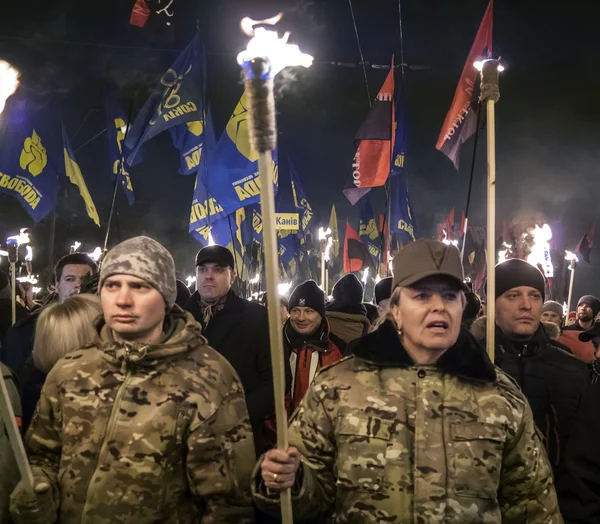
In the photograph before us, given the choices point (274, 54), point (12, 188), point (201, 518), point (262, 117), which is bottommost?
point (201, 518)

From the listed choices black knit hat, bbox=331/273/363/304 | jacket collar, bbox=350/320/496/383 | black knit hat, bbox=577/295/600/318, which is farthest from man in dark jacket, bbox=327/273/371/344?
black knit hat, bbox=577/295/600/318

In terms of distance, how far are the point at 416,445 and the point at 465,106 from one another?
647 centimetres

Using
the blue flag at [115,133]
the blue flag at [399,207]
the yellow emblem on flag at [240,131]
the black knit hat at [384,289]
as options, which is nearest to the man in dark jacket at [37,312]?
the black knit hat at [384,289]

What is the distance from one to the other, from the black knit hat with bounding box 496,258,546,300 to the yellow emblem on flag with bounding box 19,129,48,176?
9593 millimetres

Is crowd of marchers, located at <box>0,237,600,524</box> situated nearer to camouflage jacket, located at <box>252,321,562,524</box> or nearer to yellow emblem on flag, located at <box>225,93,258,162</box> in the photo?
camouflage jacket, located at <box>252,321,562,524</box>

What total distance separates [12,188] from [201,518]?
9.96 meters

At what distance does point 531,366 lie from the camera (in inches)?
155

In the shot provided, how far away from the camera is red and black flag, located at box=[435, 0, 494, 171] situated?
7965mm

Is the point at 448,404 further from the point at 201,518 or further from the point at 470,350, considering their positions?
the point at 201,518

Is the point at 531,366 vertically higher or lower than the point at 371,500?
higher

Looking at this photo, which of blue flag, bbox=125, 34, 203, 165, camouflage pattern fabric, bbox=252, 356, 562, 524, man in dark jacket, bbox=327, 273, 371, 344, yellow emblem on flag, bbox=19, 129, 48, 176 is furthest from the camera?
yellow emblem on flag, bbox=19, 129, 48, 176

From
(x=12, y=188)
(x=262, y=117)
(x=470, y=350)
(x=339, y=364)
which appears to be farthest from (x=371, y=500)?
(x=12, y=188)

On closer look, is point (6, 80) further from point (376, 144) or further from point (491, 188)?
point (376, 144)

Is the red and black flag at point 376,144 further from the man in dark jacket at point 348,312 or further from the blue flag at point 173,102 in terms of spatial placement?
the man in dark jacket at point 348,312
